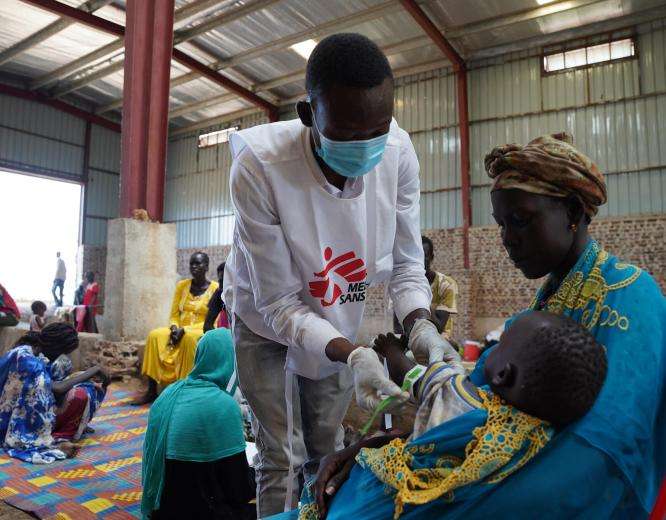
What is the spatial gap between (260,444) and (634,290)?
134 centimetres

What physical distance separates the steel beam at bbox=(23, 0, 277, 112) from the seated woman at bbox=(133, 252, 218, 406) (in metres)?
6.90

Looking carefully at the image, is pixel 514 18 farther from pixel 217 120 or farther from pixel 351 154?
pixel 351 154

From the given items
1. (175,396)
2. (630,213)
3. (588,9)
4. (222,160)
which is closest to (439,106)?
(588,9)

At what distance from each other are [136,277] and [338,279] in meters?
5.14

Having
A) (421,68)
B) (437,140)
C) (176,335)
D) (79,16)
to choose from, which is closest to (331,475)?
(176,335)

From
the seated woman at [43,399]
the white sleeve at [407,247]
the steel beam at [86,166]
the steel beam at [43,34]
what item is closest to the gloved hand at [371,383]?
the white sleeve at [407,247]

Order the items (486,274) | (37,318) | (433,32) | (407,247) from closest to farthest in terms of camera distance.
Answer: (407,247)
(37,318)
(433,32)
(486,274)

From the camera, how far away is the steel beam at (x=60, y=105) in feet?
44.7

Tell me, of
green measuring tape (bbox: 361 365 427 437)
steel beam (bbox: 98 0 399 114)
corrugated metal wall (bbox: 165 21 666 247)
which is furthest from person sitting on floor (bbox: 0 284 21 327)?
corrugated metal wall (bbox: 165 21 666 247)

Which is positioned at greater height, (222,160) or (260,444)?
(222,160)

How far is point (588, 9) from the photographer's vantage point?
9133mm

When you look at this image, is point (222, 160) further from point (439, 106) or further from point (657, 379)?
point (657, 379)

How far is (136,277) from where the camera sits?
625cm

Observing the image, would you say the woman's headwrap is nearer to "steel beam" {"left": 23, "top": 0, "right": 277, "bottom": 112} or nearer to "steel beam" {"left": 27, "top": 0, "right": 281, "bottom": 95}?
"steel beam" {"left": 27, "top": 0, "right": 281, "bottom": 95}
